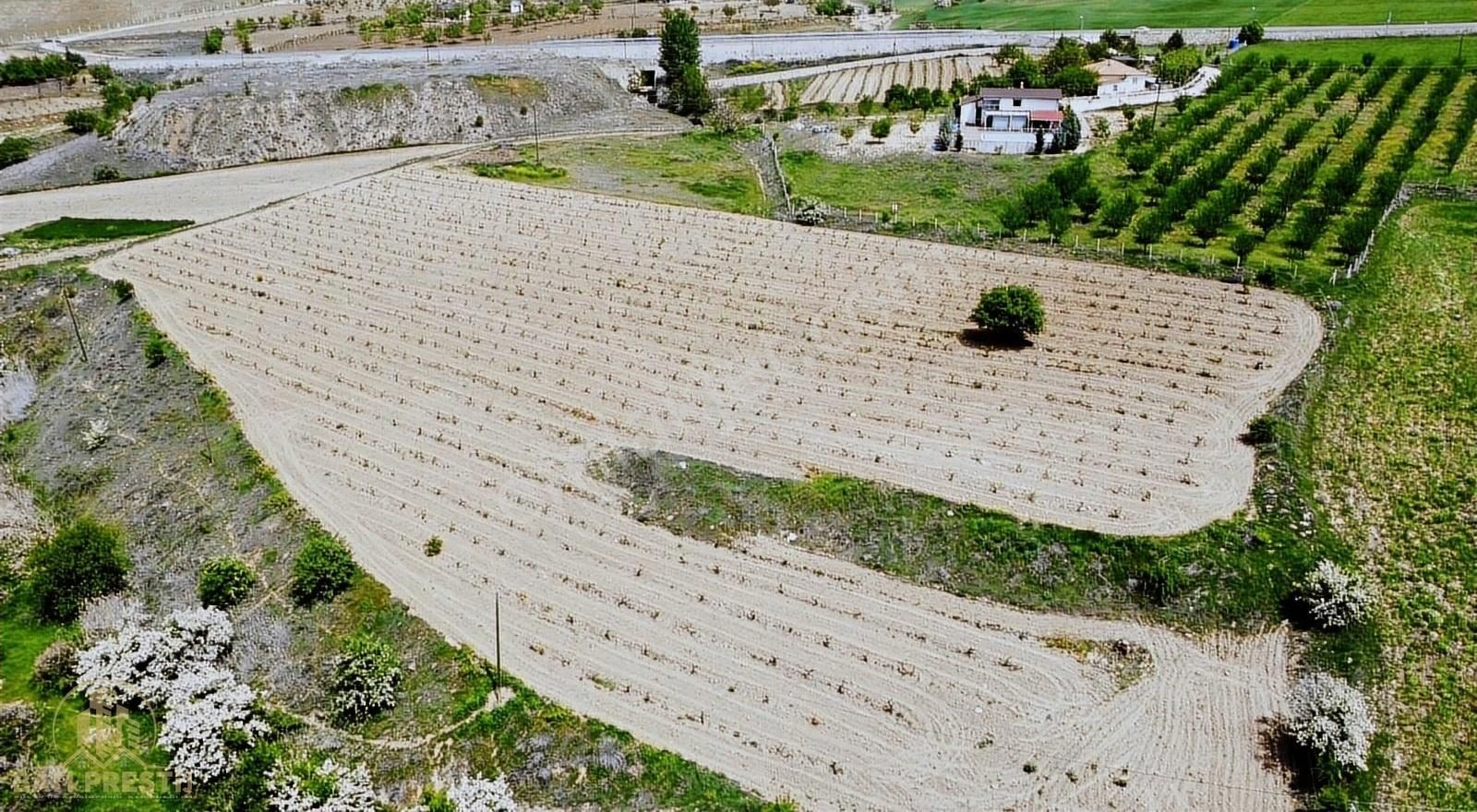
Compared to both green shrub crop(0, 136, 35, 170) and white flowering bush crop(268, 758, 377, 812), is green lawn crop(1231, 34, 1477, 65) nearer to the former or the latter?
white flowering bush crop(268, 758, 377, 812)

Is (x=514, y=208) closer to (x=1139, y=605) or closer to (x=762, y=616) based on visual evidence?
(x=762, y=616)

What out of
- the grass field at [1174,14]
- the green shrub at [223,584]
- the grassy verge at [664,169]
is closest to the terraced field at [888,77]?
the grassy verge at [664,169]

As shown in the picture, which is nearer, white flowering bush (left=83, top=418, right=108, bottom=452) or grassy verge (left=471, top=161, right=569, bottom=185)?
white flowering bush (left=83, top=418, right=108, bottom=452)

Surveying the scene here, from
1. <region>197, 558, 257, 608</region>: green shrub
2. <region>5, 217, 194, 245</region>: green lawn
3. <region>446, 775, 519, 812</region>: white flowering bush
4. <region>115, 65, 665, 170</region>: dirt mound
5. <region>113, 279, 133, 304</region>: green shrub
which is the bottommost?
<region>446, 775, 519, 812</region>: white flowering bush

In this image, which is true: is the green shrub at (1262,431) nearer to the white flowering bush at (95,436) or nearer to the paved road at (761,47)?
the white flowering bush at (95,436)

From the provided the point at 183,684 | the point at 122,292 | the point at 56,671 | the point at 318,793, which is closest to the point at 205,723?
the point at 183,684

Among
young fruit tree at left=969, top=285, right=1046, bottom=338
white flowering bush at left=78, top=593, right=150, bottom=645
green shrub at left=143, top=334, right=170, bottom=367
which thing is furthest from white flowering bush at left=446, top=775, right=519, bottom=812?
green shrub at left=143, top=334, right=170, bottom=367

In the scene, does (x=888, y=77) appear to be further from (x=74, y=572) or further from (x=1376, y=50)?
(x=74, y=572)
